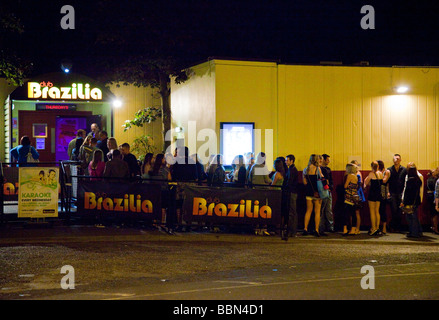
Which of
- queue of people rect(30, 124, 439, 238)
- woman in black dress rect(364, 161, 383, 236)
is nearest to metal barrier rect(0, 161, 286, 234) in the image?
queue of people rect(30, 124, 439, 238)

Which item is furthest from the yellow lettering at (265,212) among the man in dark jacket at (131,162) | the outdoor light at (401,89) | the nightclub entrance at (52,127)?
the nightclub entrance at (52,127)

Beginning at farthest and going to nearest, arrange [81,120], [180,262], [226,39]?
[226,39] → [81,120] → [180,262]

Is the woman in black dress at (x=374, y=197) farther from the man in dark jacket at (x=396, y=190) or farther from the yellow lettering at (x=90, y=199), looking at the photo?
the yellow lettering at (x=90, y=199)

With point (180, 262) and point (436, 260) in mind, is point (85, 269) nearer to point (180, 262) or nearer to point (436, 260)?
point (180, 262)

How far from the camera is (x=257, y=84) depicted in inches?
695

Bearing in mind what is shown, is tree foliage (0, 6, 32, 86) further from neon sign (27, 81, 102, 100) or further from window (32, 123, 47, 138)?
window (32, 123, 47, 138)

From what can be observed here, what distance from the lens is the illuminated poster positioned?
13.9 m

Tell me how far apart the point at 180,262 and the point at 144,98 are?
45.5ft

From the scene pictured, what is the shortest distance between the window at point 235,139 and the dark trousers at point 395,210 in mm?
4137

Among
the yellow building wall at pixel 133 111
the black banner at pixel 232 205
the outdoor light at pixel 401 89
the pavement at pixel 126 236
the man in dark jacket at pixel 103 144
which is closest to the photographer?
the pavement at pixel 126 236

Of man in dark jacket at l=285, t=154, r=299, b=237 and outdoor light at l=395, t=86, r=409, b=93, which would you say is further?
outdoor light at l=395, t=86, r=409, b=93

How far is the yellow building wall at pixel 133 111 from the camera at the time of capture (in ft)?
76.6

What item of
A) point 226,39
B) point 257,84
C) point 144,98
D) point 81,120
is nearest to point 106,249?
point 257,84

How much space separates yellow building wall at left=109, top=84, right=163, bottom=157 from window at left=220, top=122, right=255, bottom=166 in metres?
6.88
